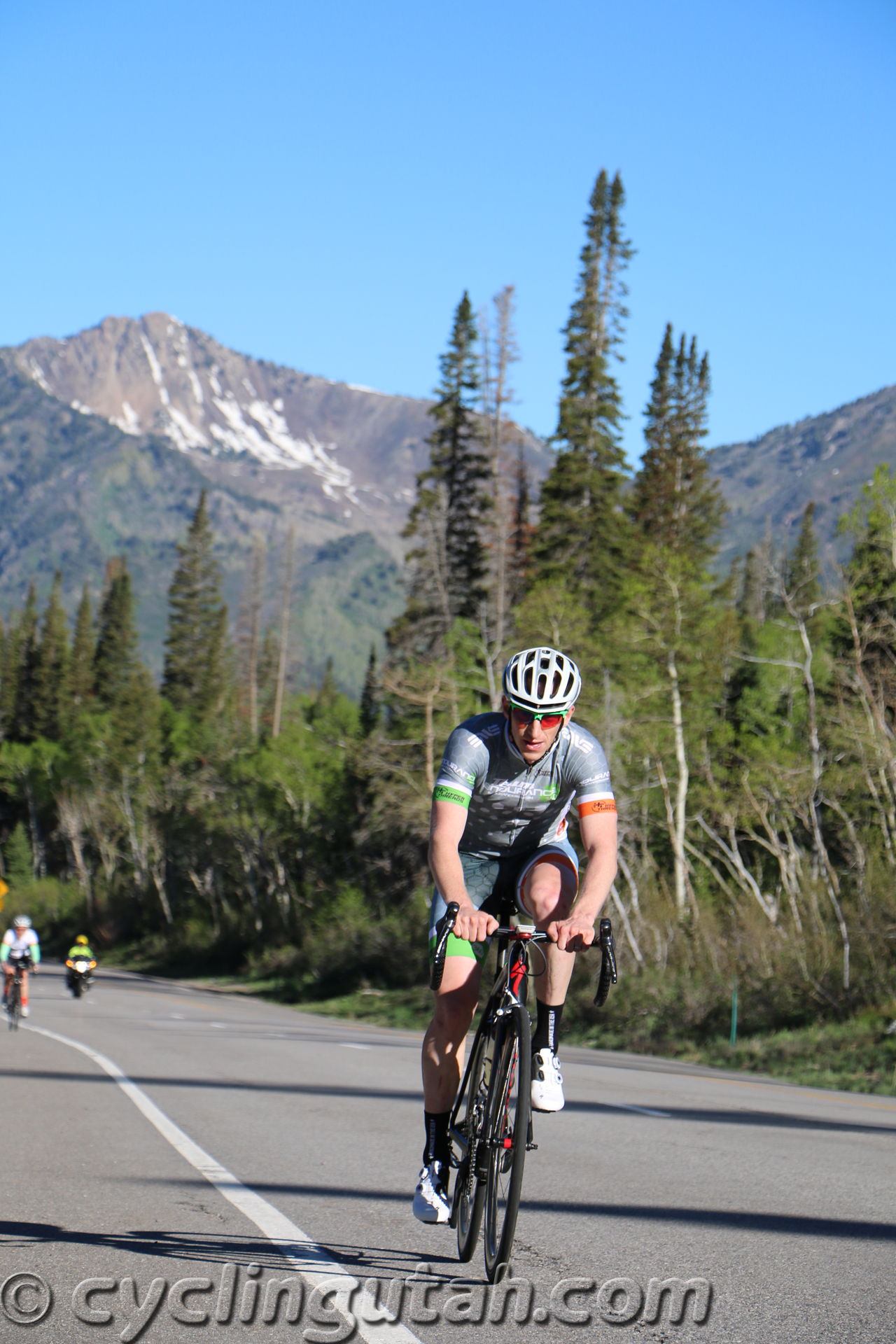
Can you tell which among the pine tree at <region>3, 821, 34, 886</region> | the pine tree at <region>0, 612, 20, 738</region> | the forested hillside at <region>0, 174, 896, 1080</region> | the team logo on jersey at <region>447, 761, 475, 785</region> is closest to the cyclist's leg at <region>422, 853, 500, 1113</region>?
the team logo on jersey at <region>447, 761, 475, 785</region>

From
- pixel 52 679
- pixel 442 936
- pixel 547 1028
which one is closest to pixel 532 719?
pixel 442 936

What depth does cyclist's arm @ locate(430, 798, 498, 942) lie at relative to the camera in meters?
4.64

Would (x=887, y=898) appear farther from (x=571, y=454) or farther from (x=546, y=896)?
(x=571, y=454)

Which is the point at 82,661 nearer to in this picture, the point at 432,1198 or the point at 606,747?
the point at 606,747

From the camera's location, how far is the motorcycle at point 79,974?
110 feet

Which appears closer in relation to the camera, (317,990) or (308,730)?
(317,990)

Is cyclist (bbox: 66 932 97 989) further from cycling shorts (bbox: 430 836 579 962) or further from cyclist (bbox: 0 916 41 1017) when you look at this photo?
cycling shorts (bbox: 430 836 579 962)

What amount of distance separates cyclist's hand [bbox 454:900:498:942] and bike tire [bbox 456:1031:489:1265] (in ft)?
1.95

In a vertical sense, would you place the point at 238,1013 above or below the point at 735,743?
below

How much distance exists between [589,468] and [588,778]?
47761 mm

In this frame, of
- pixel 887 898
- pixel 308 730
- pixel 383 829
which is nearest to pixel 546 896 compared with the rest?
pixel 887 898

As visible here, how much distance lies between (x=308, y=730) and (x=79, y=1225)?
2077 inches

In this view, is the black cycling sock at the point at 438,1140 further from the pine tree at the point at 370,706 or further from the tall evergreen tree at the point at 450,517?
the pine tree at the point at 370,706

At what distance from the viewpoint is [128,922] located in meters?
79.9
